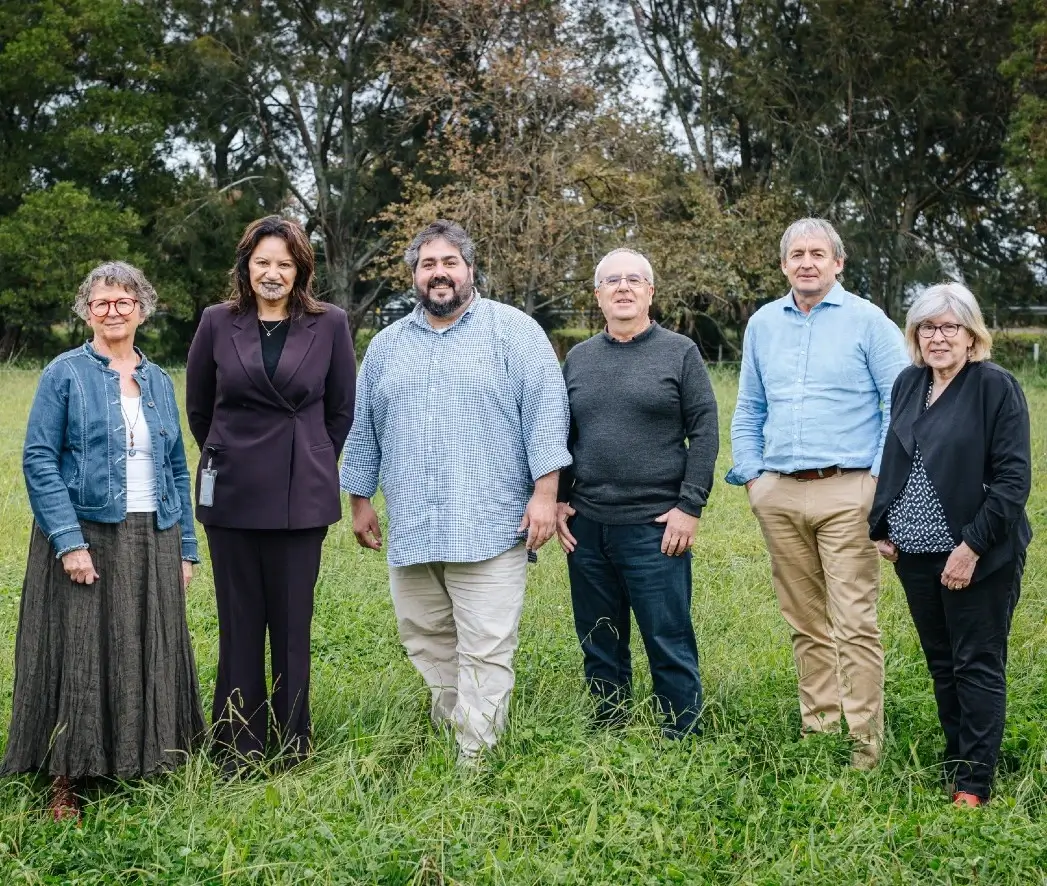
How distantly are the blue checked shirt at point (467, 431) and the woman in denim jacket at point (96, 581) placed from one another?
2.59 ft

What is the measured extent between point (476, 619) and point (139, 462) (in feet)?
4.47

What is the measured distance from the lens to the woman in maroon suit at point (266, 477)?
13.3 ft

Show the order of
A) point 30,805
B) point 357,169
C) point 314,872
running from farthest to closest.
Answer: point 357,169 → point 30,805 → point 314,872

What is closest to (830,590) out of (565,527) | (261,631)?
(565,527)

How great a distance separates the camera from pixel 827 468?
4.36 meters

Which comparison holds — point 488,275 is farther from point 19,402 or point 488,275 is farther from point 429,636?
point 429,636

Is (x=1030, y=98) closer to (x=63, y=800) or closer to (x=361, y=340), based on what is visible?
(x=361, y=340)

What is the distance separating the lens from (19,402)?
609 inches

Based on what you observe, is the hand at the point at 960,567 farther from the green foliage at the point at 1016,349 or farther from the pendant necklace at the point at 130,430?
the green foliage at the point at 1016,349

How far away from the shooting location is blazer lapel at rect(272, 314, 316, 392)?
13.4ft

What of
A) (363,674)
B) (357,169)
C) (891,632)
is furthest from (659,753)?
(357,169)

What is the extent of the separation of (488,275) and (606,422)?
46.5 ft

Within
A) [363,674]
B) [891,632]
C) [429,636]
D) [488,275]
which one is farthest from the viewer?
[488,275]

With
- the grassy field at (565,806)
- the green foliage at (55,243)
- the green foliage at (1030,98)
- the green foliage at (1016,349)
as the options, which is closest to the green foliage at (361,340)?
the green foliage at (55,243)
